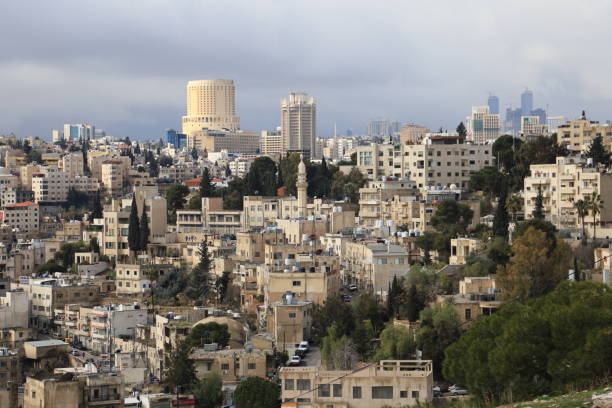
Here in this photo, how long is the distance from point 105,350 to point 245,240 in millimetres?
9096

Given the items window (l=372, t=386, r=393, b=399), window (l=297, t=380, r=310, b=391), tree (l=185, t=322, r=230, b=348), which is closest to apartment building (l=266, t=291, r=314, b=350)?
tree (l=185, t=322, r=230, b=348)

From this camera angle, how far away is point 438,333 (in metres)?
31.2

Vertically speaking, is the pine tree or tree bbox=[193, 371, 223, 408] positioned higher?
the pine tree

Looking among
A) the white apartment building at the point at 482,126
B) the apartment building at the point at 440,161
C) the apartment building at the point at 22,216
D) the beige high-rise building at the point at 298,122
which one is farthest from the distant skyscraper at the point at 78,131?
the apartment building at the point at 440,161

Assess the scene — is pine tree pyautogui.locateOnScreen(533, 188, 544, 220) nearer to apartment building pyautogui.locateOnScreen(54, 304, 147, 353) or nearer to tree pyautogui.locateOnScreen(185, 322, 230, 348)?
tree pyautogui.locateOnScreen(185, 322, 230, 348)

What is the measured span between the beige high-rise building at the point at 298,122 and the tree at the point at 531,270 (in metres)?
105

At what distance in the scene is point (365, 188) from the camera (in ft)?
179

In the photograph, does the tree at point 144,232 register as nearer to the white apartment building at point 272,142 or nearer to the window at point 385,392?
the window at point 385,392

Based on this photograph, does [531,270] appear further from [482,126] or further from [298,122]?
[298,122]

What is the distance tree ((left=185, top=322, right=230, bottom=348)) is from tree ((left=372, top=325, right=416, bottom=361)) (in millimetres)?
4552

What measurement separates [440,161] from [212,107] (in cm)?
12110

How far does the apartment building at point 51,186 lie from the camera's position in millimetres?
80875

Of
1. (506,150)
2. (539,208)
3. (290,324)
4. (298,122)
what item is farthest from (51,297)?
(298,122)

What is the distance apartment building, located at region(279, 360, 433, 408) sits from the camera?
25984mm
